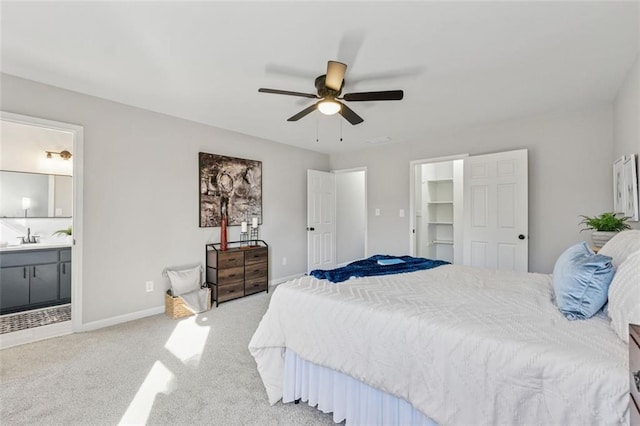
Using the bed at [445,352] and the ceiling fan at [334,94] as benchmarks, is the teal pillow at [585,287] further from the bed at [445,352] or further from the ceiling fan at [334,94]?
the ceiling fan at [334,94]

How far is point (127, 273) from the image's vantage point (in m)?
3.40

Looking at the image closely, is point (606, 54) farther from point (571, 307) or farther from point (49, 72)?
point (49, 72)

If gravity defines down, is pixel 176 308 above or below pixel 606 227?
below

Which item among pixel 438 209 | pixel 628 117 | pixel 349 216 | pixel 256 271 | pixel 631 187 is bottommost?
pixel 256 271

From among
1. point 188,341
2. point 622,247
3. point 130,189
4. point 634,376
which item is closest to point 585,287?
point 622,247

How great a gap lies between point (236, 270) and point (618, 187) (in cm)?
435

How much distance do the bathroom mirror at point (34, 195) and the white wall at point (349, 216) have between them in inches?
175

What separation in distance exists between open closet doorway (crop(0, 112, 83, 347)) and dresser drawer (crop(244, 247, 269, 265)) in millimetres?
1845

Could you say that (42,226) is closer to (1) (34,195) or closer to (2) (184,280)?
(1) (34,195)

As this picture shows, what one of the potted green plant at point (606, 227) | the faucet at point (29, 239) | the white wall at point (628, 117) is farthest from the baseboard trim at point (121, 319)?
the white wall at point (628, 117)

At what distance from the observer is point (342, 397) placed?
5.44 ft

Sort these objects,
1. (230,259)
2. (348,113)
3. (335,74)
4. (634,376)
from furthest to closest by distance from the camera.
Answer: (230,259) → (348,113) → (335,74) → (634,376)

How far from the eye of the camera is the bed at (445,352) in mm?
1024

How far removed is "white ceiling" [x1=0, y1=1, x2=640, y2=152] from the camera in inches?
72.6
